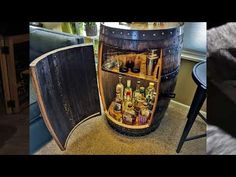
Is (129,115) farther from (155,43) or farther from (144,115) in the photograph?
(155,43)

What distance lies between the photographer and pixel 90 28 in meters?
0.90

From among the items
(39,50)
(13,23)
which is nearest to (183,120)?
(39,50)

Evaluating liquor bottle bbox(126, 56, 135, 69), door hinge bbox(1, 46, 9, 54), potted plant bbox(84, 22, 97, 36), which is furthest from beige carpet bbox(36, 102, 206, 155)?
→ door hinge bbox(1, 46, 9, 54)

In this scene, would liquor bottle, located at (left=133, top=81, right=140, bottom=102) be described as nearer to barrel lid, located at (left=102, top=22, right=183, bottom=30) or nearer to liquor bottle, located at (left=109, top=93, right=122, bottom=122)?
liquor bottle, located at (left=109, top=93, right=122, bottom=122)

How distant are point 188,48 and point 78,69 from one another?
0.47 metres

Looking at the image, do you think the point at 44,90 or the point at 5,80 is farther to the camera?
the point at 5,80

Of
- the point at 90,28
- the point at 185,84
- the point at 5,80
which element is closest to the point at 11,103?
the point at 5,80

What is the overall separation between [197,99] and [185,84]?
12 cm
